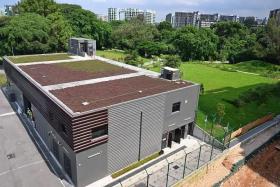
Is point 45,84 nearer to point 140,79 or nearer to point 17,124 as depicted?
point 17,124

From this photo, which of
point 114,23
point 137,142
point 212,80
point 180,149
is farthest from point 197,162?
point 114,23

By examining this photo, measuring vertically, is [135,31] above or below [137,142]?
above

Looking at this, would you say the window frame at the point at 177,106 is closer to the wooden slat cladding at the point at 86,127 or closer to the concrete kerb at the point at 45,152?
the wooden slat cladding at the point at 86,127

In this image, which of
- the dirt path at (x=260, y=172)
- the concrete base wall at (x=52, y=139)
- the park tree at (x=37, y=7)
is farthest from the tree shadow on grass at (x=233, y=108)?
the park tree at (x=37, y=7)

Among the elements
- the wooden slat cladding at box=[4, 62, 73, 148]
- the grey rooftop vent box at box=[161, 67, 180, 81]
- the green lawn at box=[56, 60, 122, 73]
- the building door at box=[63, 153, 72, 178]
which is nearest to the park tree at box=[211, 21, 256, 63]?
the green lawn at box=[56, 60, 122, 73]

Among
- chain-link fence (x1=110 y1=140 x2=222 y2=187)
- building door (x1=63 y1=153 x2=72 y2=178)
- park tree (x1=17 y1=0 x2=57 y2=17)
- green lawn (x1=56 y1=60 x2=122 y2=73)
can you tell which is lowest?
chain-link fence (x1=110 y1=140 x2=222 y2=187)

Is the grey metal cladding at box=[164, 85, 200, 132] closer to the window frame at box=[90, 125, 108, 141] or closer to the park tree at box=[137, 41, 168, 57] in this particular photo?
the window frame at box=[90, 125, 108, 141]
